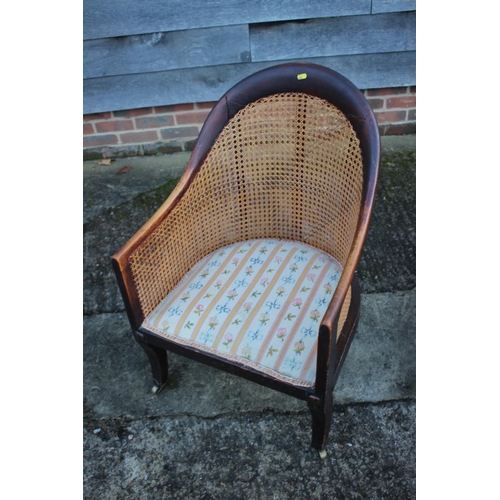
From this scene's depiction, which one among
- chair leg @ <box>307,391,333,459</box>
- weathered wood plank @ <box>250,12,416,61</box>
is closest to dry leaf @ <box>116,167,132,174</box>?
weathered wood plank @ <box>250,12,416,61</box>

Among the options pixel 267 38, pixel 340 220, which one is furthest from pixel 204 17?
pixel 340 220

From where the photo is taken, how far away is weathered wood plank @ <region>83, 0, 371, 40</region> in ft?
9.09

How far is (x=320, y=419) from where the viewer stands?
1584 millimetres

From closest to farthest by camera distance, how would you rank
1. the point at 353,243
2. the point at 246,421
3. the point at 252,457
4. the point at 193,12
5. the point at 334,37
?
the point at 353,243 < the point at 252,457 < the point at 246,421 < the point at 193,12 < the point at 334,37

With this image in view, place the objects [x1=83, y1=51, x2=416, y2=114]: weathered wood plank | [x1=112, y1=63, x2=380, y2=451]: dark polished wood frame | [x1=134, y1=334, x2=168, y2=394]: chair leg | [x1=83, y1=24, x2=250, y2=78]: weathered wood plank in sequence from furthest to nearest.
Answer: [x1=83, y1=51, x2=416, y2=114]: weathered wood plank, [x1=83, y1=24, x2=250, y2=78]: weathered wood plank, [x1=134, y1=334, x2=168, y2=394]: chair leg, [x1=112, y1=63, x2=380, y2=451]: dark polished wood frame

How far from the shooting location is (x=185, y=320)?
1.67 meters

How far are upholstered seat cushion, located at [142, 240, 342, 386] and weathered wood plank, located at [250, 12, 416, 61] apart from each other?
155 centimetres

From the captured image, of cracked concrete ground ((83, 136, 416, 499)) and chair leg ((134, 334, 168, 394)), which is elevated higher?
chair leg ((134, 334, 168, 394))

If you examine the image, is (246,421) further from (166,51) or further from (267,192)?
(166,51)

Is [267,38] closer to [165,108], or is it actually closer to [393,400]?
[165,108]

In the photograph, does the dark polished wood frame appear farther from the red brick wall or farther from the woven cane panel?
the red brick wall

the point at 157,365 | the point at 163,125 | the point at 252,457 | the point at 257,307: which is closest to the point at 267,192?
the point at 257,307

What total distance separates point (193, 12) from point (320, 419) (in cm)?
239

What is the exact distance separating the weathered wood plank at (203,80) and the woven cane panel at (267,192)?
1311 mm
